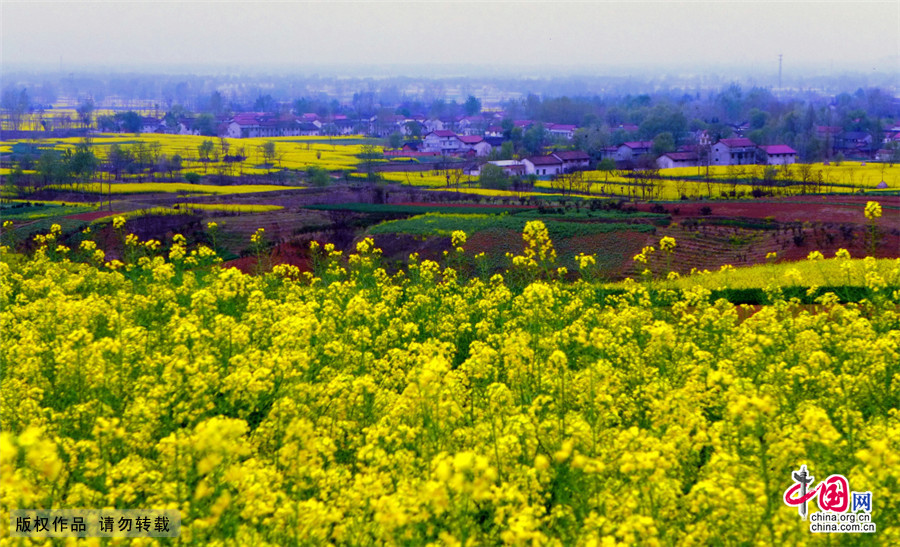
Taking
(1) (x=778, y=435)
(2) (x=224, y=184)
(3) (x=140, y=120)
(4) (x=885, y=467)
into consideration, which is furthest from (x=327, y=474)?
(3) (x=140, y=120)

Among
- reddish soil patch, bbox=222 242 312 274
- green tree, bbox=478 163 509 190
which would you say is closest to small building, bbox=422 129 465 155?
green tree, bbox=478 163 509 190

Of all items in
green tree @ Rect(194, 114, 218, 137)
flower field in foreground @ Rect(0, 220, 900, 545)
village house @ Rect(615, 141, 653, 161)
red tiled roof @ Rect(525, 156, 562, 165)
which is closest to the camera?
flower field in foreground @ Rect(0, 220, 900, 545)

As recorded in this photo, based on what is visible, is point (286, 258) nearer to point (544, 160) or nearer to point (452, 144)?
point (544, 160)

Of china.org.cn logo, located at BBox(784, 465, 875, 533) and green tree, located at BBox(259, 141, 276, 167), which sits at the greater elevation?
green tree, located at BBox(259, 141, 276, 167)

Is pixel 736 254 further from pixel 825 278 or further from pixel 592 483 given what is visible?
pixel 592 483

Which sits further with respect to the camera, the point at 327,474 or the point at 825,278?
the point at 825,278

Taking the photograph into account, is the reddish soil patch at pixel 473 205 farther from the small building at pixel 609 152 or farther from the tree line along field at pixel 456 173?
the small building at pixel 609 152

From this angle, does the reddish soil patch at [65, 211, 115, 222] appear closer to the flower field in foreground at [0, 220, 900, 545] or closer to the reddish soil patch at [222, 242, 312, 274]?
the reddish soil patch at [222, 242, 312, 274]

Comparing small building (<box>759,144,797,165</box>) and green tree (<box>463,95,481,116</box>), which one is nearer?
small building (<box>759,144,797,165</box>)
